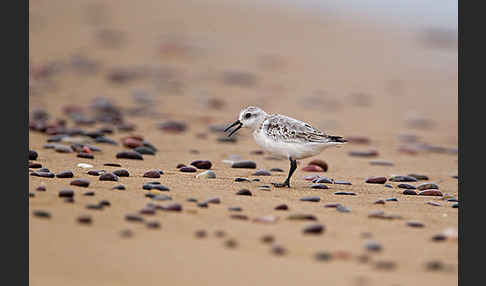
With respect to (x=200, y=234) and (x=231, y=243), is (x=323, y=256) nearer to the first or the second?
(x=231, y=243)

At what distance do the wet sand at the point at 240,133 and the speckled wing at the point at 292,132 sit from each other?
1.46ft

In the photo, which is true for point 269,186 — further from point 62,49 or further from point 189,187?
point 62,49

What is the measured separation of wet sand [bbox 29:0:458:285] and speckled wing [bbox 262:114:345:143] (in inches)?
17.5

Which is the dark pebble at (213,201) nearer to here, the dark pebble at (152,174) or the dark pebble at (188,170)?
the dark pebble at (152,174)

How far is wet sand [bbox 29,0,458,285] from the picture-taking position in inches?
165

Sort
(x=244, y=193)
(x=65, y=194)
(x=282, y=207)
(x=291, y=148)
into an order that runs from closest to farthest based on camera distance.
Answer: (x=65, y=194) < (x=282, y=207) < (x=244, y=193) < (x=291, y=148)

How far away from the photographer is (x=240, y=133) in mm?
10336

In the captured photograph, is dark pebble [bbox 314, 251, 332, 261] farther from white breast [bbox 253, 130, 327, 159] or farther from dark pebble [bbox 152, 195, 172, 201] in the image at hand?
white breast [bbox 253, 130, 327, 159]

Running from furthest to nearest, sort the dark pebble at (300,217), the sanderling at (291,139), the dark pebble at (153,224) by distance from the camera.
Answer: the sanderling at (291,139), the dark pebble at (300,217), the dark pebble at (153,224)

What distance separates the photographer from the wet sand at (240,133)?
4.20 m

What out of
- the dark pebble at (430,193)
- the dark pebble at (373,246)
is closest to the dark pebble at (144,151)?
the dark pebble at (430,193)

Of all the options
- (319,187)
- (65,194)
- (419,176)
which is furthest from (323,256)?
(419,176)

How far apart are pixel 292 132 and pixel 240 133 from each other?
362cm

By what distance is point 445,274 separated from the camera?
4199mm
